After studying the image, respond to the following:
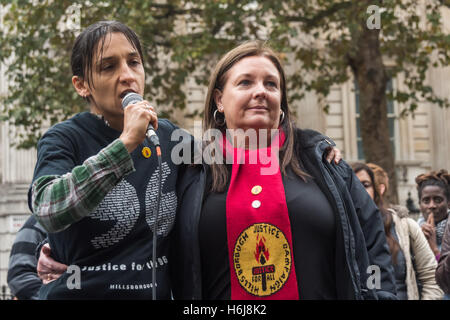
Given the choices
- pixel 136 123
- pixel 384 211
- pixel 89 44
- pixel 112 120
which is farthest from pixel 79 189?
pixel 384 211

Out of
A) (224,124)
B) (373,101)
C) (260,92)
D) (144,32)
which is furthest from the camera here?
(373,101)

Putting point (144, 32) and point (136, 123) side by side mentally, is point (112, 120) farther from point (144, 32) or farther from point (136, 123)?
point (144, 32)

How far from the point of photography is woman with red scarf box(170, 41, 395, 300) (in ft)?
10.1

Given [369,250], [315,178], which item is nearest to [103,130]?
[315,178]

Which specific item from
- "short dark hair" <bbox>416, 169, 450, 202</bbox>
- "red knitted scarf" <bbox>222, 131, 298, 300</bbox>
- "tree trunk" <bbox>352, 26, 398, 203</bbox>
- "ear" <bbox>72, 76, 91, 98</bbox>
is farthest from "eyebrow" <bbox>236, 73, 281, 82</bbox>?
"tree trunk" <bbox>352, 26, 398, 203</bbox>

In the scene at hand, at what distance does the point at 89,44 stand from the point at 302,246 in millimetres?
1199

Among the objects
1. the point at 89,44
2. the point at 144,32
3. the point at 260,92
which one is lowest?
the point at 260,92

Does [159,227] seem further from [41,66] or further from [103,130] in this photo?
[41,66]

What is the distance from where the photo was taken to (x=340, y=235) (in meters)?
3.06

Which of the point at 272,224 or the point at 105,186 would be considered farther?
the point at 272,224

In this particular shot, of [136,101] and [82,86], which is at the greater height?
[82,86]

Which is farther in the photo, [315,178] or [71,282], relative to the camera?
[315,178]

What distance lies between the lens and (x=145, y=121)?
2639mm

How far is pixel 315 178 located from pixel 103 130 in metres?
0.93
